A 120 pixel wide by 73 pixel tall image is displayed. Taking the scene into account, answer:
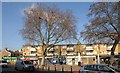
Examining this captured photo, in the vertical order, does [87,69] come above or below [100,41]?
below

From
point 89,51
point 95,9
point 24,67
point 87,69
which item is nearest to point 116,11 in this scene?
point 95,9

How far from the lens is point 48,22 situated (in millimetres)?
57969

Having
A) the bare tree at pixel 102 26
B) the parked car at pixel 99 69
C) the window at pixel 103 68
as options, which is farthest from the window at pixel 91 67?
the bare tree at pixel 102 26

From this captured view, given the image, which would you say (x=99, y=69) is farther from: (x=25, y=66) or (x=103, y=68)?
(x=25, y=66)

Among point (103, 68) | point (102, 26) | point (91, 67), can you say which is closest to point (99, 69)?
point (103, 68)

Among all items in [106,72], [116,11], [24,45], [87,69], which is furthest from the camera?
[24,45]

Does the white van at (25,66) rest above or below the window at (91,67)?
below

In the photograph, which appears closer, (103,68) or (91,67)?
(103,68)

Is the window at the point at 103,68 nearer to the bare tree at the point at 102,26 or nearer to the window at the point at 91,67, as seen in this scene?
the window at the point at 91,67

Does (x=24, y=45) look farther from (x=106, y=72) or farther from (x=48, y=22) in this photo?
(x=106, y=72)

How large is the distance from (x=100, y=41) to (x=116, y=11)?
575cm

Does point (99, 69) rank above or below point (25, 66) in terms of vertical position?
above

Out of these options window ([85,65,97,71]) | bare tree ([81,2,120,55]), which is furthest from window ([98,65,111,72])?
bare tree ([81,2,120,55])

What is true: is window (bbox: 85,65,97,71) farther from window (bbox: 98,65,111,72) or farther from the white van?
the white van
